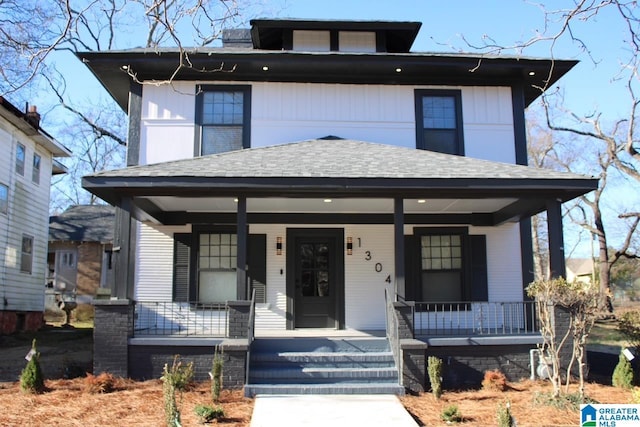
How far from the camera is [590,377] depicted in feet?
33.1

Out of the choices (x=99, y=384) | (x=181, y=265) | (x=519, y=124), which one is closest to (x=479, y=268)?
(x=519, y=124)

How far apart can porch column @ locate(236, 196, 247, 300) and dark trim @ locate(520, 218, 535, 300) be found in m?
5.94

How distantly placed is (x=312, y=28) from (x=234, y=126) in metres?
3.02

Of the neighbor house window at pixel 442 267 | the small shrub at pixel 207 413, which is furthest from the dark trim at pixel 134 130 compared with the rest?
the small shrub at pixel 207 413

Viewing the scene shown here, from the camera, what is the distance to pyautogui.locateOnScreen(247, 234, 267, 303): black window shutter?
1202 cm

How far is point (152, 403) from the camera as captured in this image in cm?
807

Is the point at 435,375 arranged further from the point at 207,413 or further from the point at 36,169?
the point at 36,169

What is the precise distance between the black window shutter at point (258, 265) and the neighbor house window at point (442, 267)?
128 inches

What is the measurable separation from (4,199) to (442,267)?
1221cm

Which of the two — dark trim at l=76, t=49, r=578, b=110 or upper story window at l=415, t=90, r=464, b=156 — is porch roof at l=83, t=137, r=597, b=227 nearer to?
upper story window at l=415, t=90, r=464, b=156

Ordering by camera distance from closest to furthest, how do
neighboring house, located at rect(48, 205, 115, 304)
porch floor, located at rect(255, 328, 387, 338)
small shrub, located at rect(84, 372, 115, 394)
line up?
small shrub, located at rect(84, 372, 115, 394) → porch floor, located at rect(255, 328, 387, 338) → neighboring house, located at rect(48, 205, 115, 304)

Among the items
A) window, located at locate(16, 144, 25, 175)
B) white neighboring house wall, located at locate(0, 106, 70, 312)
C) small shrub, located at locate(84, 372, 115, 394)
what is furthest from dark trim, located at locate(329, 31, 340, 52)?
window, located at locate(16, 144, 25, 175)

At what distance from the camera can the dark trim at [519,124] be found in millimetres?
12469

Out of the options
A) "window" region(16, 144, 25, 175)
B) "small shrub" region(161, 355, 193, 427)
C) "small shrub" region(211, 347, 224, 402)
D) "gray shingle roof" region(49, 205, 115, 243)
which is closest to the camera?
"small shrub" region(161, 355, 193, 427)
